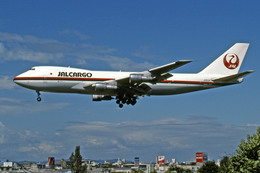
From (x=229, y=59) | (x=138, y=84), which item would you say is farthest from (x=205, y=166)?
(x=138, y=84)

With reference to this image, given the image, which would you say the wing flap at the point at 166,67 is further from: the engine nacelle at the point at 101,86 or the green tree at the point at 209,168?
the green tree at the point at 209,168

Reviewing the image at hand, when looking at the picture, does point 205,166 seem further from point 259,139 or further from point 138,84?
point 259,139

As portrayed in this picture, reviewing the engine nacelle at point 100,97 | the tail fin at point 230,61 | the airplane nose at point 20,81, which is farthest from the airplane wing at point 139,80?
A: the tail fin at point 230,61

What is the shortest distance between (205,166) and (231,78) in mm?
55460

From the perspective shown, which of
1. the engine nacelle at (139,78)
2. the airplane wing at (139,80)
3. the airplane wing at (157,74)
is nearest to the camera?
the airplane wing at (157,74)

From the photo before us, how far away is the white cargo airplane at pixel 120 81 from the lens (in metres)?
54.2

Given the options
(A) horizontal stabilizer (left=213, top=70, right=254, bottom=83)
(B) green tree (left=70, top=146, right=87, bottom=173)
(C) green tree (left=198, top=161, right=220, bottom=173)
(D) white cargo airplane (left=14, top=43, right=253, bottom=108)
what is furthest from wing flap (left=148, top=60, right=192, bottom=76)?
(B) green tree (left=70, top=146, right=87, bottom=173)

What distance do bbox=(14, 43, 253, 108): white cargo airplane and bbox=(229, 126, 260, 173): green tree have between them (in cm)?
1734

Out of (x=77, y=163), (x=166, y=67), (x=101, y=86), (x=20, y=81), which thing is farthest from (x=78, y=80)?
(x=77, y=163)

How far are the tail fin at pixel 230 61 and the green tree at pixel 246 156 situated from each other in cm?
3008

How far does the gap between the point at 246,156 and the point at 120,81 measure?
25444 mm

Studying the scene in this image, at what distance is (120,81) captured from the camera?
5544 cm

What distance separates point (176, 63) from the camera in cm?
4934

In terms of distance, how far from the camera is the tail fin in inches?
2547
